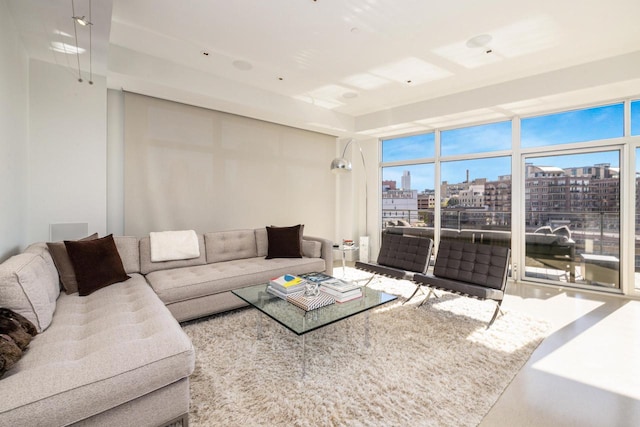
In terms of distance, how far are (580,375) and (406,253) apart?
2.14 meters

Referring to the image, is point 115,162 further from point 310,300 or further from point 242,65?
point 310,300

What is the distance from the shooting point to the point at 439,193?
550 cm

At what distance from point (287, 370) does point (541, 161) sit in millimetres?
4725

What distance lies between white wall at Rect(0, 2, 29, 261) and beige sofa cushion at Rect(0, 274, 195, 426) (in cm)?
109

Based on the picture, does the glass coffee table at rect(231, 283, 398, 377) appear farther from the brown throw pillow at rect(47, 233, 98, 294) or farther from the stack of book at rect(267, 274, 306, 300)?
the brown throw pillow at rect(47, 233, 98, 294)

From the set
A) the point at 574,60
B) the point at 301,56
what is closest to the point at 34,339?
the point at 301,56

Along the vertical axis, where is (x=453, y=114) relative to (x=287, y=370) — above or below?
above

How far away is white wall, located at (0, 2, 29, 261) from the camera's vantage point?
7.51 feet

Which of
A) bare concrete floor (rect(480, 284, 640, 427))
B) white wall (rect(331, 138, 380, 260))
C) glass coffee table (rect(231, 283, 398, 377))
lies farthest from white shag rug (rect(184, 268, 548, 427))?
white wall (rect(331, 138, 380, 260))

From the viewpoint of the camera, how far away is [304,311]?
7.69 ft

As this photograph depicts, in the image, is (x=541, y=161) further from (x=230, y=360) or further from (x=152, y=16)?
(x=152, y=16)

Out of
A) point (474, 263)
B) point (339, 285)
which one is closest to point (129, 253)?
point (339, 285)

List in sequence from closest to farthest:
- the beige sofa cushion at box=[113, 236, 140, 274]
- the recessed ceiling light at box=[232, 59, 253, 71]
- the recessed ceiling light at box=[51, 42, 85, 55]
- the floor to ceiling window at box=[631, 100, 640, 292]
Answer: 1. the recessed ceiling light at box=[51, 42, 85, 55]
2. the beige sofa cushion at box=[113, 236, 140, 274]
3. the recessed ceiling light at box=[232, 59, 253, 71]
4. the floor to ceiling window at box=[631, 100, 640, 292]

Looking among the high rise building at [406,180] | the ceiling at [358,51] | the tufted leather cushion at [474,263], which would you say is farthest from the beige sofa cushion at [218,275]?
the high rise building at [406,180]
